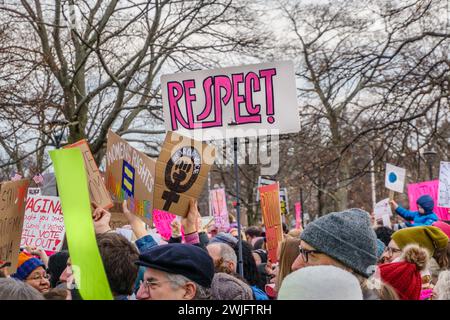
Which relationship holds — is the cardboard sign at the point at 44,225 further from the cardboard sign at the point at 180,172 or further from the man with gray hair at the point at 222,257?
the man with gray hair at the point at 222,257

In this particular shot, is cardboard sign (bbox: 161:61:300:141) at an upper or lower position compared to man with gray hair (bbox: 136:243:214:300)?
upper

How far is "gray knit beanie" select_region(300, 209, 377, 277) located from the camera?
357cm

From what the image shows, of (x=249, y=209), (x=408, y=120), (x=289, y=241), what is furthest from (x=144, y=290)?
(x=249, y=209)

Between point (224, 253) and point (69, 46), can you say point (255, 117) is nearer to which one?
point (224, 253)

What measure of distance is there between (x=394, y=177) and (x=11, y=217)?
877 centimetres

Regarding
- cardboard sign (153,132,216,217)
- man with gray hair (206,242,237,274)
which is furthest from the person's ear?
cardboard sign (153,132,216,217)

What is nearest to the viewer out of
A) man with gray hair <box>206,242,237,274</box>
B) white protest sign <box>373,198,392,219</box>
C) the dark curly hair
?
the dark curly hair

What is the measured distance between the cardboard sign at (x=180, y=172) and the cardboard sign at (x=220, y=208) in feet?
24.3

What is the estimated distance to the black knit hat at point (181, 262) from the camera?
3414 millimetres

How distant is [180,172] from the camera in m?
5.73

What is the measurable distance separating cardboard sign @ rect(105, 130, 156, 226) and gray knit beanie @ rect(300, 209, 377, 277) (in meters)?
1.84

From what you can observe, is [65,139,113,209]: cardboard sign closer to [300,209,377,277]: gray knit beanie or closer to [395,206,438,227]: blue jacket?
[300,209,377,277]: gray knit beanie

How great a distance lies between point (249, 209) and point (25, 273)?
3181 centimetres

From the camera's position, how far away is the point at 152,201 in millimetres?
5367
